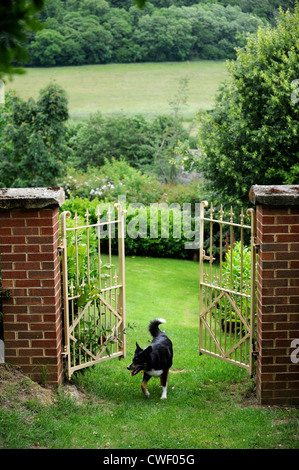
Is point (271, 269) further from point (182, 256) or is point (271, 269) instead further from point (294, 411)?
point (182, 256)

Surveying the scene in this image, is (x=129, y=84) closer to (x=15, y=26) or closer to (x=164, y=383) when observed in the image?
(x=164, y=383)

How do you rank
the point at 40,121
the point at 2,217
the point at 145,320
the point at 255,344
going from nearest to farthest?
the point at 2,217, the point at 255,344, the point at 145,320, the point at 40,121

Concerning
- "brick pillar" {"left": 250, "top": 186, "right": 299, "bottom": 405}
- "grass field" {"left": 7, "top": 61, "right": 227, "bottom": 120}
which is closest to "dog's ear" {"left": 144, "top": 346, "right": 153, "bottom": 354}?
"brick pillar" {"left": 250, "top": 186, "right": 299, "bottom": 405}

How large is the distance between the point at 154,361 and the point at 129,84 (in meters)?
29.5

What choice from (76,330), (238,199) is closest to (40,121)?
(238,199)

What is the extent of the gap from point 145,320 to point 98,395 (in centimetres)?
414

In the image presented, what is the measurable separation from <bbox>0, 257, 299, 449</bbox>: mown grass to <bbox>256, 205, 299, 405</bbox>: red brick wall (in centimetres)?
23

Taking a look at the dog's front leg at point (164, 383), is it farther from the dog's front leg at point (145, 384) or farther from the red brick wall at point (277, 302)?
the red brick wall at point (277, 302)

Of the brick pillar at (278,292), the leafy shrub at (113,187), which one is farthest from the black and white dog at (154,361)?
the leafy shrub at (113,187)

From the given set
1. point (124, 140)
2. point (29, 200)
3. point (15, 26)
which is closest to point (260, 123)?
point (29, 200)

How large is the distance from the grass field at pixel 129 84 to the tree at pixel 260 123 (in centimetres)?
1710

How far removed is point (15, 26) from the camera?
109 inches

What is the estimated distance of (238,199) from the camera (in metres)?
13.6

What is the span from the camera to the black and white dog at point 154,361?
5531 mm
